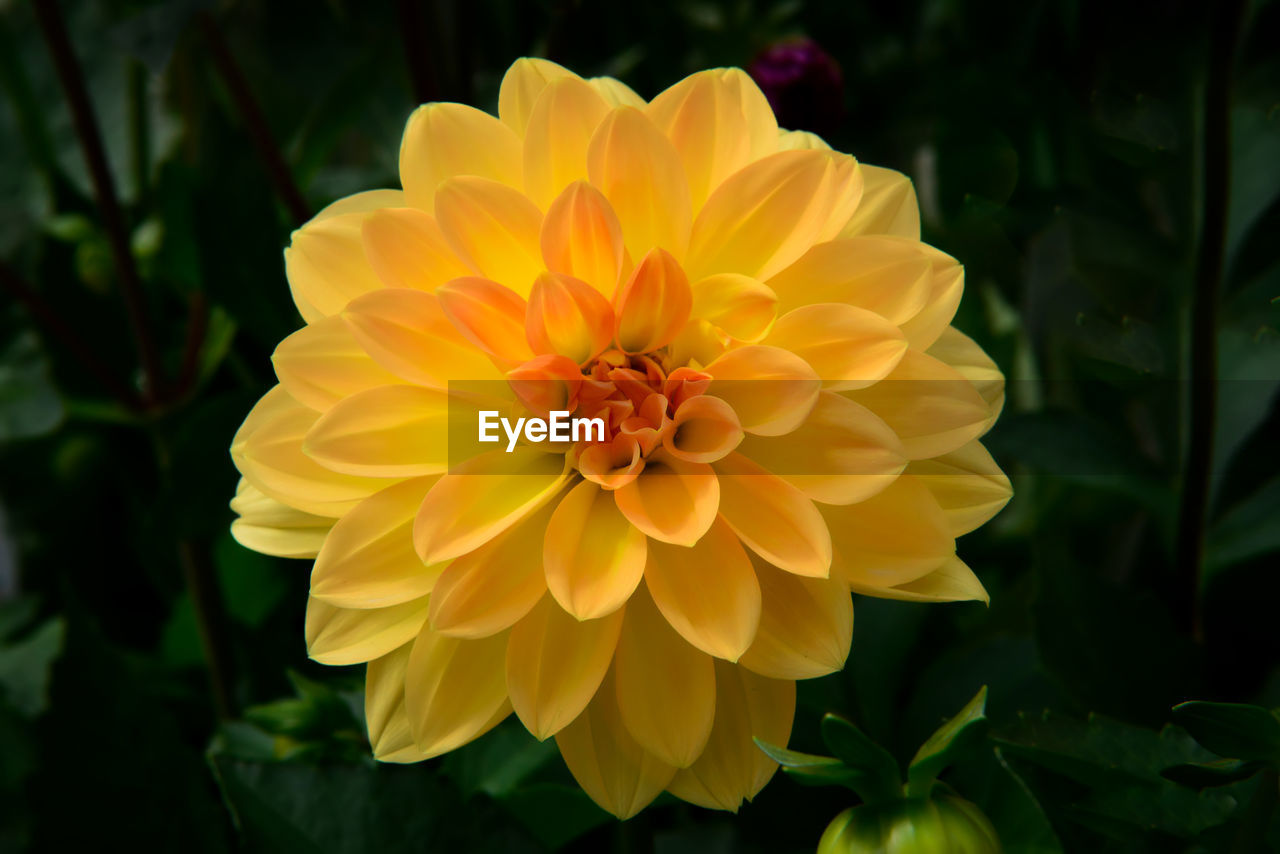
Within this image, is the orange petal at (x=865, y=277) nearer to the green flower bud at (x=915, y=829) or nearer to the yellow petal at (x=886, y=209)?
the yellow petal at (x=886, y=209)

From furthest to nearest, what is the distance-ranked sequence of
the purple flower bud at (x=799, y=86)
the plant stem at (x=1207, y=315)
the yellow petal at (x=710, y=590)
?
the purple flower bud at (x=799, y=86) → the plant stem at (x=1207, y=315) → the yellow petal at (x=710, y=590)

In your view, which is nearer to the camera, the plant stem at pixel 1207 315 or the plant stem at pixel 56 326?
the plant stem at pixel 1207 315

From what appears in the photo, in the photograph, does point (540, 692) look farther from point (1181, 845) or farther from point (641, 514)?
point (1181, 845)

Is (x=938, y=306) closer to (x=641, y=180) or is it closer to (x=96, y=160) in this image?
(x=641, y=180)

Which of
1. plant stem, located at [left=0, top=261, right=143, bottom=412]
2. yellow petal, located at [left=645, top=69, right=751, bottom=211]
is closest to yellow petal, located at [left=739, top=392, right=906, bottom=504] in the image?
yellow petal, located at [left=645, top=69, right=751, bottom=211]

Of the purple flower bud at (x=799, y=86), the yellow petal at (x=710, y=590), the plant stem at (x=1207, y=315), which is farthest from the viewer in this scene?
the purple flower bud at (x=799, y=86)

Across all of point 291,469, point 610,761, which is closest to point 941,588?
point 610,761

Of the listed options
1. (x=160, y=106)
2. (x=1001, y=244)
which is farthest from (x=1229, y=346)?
(x=160, y=106)

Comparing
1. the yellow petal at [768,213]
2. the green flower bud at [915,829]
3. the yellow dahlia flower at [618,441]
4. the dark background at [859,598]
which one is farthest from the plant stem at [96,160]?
the green flower bud at [915,829]
